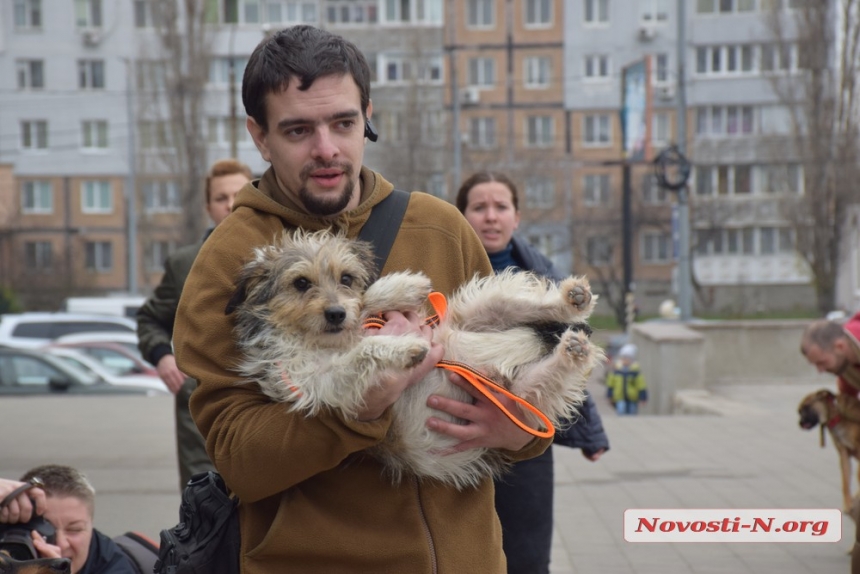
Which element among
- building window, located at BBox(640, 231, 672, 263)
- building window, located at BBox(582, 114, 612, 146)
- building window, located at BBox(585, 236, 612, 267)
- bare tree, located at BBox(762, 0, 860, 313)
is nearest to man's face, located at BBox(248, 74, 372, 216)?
bare tree, located at BBox(762, 0, 860, 313)

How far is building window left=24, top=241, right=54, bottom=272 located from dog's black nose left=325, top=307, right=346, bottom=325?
161 feet

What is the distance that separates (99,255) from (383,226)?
5493cm

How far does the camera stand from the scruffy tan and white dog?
7.93ft

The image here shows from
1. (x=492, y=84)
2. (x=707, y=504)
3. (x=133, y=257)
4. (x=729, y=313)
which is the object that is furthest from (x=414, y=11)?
(x=707, y=504)

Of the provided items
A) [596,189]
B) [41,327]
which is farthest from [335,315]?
[596,189]

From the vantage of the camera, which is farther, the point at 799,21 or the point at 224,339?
the point at 799,21

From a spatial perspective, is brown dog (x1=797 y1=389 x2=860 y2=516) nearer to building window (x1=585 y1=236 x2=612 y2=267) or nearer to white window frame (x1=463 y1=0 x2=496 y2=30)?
building window (x1=585 y1=236 x2=612 y2=267)

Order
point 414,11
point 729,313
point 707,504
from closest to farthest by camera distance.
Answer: point 707,504 → point 414,11 → point 729,313

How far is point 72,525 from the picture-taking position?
4.03m

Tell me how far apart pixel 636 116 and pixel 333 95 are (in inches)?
980

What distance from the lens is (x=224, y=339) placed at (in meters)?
2.46

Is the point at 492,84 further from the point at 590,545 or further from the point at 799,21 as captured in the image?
the point at 590,545

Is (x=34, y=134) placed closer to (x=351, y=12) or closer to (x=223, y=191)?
(x=351, y=12)

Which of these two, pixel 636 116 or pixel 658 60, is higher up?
pixel 658 60
